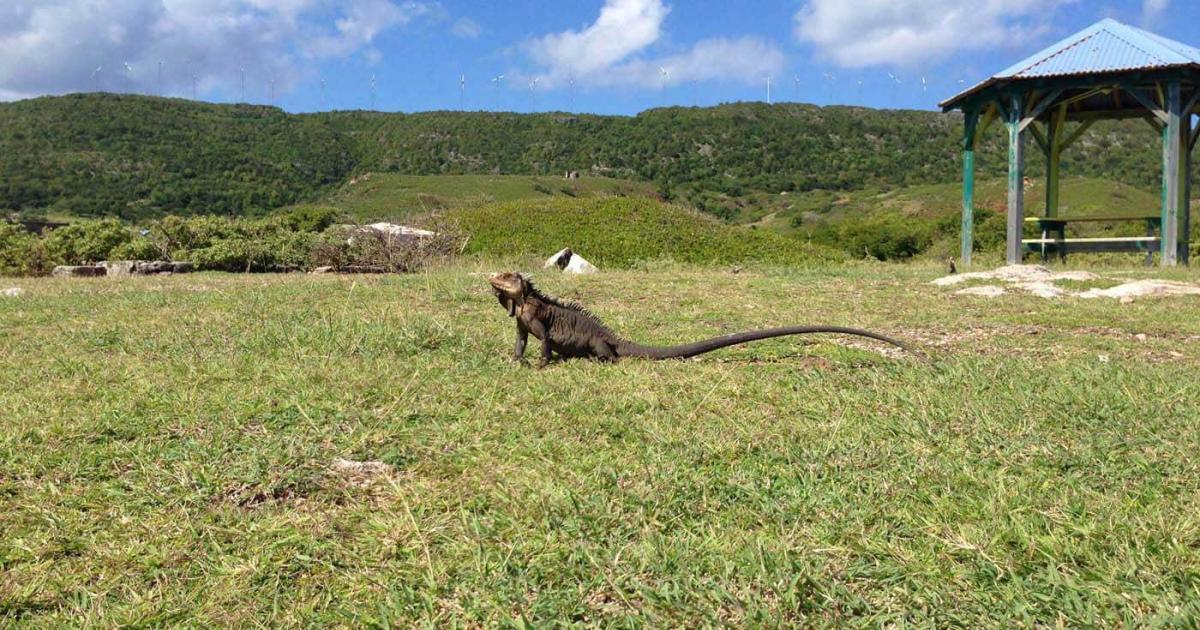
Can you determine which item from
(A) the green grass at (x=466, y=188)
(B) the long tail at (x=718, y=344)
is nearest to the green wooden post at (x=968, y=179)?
(B) the long tail at (x=718, y=344)

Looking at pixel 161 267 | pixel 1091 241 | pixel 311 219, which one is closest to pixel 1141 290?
pixel 1091 241

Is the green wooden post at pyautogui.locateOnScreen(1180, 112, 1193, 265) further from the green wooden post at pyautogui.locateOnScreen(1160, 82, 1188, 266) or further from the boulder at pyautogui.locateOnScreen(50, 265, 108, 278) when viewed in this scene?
the boulder at pyautogui.locateOnScreen(50, 265, 108, 278)

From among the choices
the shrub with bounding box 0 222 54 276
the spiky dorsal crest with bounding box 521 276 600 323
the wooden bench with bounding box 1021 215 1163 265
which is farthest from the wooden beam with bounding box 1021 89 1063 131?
the shrub with bounding box 0 222 54 276

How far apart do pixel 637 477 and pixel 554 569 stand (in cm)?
69

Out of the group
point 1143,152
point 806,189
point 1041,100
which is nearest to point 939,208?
point 806,189

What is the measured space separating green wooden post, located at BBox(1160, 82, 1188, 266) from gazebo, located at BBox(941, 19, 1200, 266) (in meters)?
0.01

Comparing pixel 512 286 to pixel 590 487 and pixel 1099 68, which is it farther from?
pixel 1099 68

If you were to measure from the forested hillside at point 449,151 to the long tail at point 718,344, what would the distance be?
53.6m

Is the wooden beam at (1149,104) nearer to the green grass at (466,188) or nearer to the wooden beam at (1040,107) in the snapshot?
the wooden beam at (1040,107)

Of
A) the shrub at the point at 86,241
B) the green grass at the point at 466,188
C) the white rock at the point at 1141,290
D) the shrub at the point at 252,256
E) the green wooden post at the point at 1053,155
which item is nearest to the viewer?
the white rock at the point at 1141,290

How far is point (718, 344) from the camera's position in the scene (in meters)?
4.98

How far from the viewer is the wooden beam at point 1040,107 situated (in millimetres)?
13062

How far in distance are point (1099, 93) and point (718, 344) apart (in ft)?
41.0

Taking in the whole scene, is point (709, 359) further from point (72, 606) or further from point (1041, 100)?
point (1041, 100)
